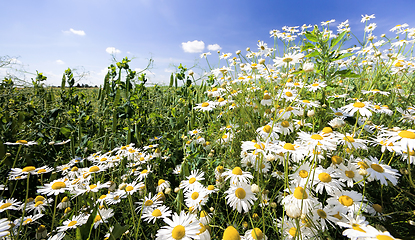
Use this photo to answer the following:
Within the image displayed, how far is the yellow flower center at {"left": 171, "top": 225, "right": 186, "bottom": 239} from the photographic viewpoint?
2.55ft

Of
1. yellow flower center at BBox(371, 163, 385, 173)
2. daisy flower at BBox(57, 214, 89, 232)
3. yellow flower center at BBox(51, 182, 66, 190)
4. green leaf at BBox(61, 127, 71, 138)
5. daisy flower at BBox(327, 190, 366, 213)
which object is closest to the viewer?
daisy flower at BBox(327, 190, 366, 213)

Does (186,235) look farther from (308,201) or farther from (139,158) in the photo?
(139,158)

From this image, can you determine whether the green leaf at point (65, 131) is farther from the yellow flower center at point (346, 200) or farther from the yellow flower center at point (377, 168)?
the yellow flower center at point (377, 168)

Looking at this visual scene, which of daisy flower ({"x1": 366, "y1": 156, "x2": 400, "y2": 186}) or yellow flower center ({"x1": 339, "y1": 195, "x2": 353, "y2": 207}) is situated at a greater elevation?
daisy flower ({"x1": 366, "y1": 156, "x2": 400, "y2": 186})

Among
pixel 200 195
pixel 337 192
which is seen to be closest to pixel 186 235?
pixel 200 195

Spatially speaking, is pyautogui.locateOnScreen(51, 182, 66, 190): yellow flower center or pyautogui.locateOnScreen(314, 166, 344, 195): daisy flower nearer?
pyautogui.locateOnScreen(314, 166, 344, 195): daisy flower

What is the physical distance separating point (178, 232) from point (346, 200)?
828mm

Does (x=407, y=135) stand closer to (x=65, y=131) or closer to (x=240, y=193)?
(x=240, y=193)

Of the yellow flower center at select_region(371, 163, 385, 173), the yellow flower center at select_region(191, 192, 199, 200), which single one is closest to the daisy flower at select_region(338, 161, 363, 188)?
the yellow flower center at select_region(371, 163, 385, 173)

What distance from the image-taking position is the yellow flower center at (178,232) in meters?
0.78

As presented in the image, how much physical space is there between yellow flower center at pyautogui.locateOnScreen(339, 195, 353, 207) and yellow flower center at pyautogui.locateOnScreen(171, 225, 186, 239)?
787 millimetres

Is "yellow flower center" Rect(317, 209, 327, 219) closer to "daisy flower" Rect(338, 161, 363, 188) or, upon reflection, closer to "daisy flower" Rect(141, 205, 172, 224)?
"daisy flower" Rect(338, 161, 363, 188)

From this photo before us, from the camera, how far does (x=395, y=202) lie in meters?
1.21

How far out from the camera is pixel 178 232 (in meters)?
0.78
